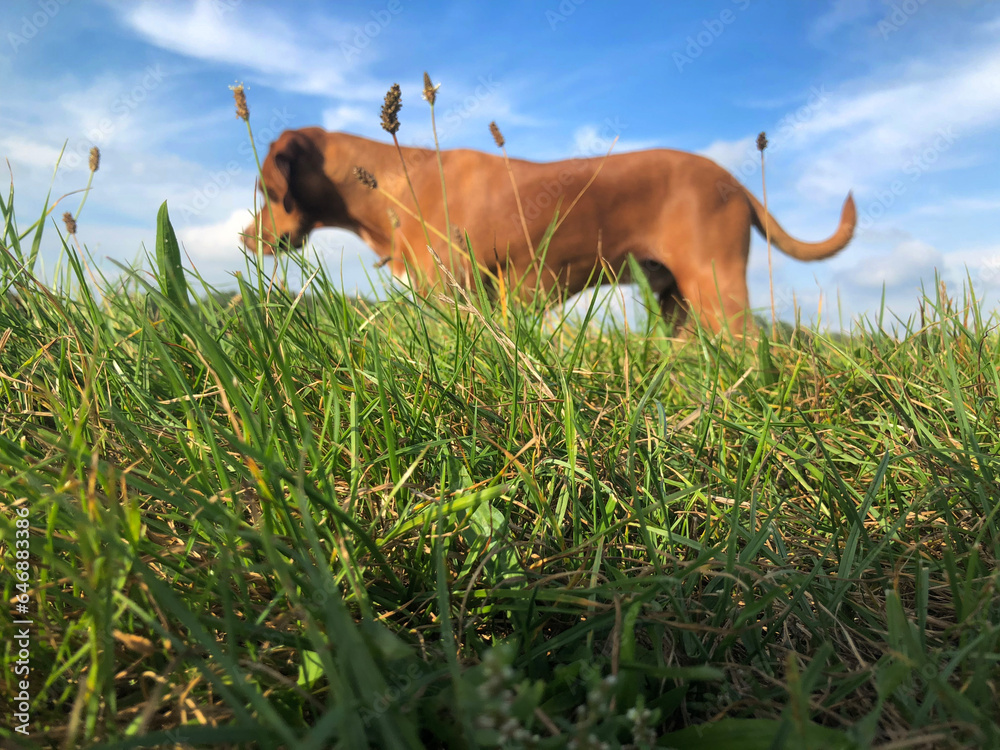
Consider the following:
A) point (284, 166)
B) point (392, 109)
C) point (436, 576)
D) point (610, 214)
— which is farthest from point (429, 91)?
point (284, 166)

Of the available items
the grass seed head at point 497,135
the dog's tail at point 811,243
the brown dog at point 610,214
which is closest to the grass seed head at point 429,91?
the grass seed head at point 497,135

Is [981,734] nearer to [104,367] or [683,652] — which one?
[683,652]

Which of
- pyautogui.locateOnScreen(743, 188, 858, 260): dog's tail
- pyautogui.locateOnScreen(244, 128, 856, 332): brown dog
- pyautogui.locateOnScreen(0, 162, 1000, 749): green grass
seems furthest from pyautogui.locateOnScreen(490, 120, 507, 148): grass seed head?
pyautogui.locateOnScreen(743, 188, 858, 260): dog's tail

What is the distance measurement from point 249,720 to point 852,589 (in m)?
0.55

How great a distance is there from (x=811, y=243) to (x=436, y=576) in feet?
10.2

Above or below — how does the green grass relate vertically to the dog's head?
below

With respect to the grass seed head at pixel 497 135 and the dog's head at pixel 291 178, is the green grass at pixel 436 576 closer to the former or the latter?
the grass seed head at pixel 497 135

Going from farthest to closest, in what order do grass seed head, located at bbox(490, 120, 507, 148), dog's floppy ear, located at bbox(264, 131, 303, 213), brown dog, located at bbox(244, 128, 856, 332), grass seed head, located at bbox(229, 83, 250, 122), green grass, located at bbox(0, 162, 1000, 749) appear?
dog's floppy ear, located at bbox(264, 131, 303, 213) < brown dog, located at bbox(244, 128, 856, 332) < grass seed head, located at bbox(490, 120, 507, 148) < grass seed head, located at bbox(229, 83, 250, 122) < green grass, located at bbox(0, 162, 1000, 749)

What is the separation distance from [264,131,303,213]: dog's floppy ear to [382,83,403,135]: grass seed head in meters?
2.46

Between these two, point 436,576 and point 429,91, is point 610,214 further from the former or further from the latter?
point 436,576

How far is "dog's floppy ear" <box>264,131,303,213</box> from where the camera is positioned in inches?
122

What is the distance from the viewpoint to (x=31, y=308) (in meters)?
0.84

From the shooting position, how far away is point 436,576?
475mm

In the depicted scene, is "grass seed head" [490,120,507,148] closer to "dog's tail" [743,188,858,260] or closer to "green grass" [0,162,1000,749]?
"green grass" [0,162,1000,749]
